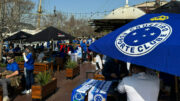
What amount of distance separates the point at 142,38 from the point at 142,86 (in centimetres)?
69

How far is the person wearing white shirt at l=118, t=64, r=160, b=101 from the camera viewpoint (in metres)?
2.47

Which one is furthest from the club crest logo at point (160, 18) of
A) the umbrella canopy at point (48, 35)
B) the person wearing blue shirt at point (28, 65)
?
the umbrella canopy at point (48, 35)

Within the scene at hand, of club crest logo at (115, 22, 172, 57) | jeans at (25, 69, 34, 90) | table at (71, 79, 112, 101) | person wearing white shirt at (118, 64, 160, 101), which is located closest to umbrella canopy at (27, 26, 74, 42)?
jeans at (25, 69, 34, 90)

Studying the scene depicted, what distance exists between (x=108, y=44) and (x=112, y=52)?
0.56ft

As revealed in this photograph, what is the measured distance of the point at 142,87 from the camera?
247 cm

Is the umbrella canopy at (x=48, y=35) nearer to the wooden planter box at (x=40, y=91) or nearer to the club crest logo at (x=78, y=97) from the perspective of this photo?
the wooden planter box at (x=40, y=91)

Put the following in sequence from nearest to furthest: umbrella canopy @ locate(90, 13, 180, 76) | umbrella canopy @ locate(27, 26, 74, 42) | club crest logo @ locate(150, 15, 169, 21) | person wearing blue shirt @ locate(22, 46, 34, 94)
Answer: umbrella canopy @ locate(90, 13, 180, 76)
club crest logo @ locate(150, 15, 169, 21)
person wearing blue shirt @ locate(22, 46, 34, 94)
umbrella canopy @ locate(27, 26, 74, 42)

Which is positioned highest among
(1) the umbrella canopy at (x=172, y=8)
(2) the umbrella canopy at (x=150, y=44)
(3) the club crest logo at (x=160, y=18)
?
(1) the umbrella canopy at (x=172, y=8)

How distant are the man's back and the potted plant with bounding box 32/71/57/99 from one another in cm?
341

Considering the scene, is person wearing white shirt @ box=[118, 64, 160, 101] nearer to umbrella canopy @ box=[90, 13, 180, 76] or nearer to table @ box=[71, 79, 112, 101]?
umbrella canopy @ box=[90, 13, 180, 76]

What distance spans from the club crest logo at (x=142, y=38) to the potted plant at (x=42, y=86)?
11.3 ft

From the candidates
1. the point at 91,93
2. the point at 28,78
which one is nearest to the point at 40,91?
the point at 28,78

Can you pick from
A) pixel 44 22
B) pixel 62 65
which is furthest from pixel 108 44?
pixel 44 22

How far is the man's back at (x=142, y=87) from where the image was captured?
2.47 metres
